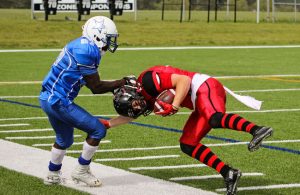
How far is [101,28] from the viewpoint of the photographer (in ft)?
27.2

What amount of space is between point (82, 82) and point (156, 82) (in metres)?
0.75

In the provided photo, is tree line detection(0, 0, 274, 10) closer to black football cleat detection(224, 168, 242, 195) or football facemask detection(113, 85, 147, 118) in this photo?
football facemask detection(113, 85, 147, 118)

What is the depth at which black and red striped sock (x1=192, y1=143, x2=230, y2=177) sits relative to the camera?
25.9 feet

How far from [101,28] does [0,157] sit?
2572mm

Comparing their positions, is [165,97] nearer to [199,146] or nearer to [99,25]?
[199,146]

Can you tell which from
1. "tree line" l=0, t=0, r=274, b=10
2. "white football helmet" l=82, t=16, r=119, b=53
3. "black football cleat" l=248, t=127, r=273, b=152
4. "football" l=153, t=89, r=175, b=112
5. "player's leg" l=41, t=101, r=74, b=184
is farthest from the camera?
"tree line" l=0, t=0, r=274, b=10

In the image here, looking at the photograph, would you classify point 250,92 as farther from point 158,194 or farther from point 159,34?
point 159,34

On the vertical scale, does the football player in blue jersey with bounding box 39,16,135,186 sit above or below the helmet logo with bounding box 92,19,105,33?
below

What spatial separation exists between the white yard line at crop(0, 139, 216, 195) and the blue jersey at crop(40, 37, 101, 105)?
0.97 meters

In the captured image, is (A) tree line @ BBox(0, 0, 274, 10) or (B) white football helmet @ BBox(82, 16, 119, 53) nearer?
(B) white football helmet @ BBox(82, 16, 119, 53)

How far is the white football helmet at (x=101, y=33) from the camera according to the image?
8.30m

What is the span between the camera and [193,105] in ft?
27.0

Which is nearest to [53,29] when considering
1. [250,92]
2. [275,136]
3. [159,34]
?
[159,34]

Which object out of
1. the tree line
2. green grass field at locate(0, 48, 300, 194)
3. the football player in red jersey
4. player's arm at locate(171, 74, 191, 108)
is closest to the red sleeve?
the football player in red jersey
